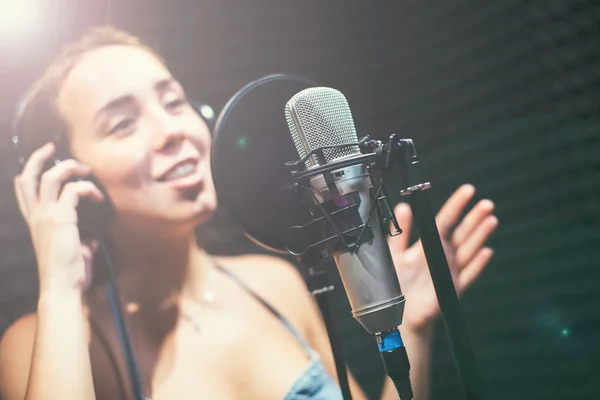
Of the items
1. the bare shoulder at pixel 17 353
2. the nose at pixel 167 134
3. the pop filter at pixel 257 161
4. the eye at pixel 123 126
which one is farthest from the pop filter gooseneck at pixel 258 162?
the bare shoulder at pixel 17 353

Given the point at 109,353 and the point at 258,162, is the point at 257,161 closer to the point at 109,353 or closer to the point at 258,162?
the point at 258,162

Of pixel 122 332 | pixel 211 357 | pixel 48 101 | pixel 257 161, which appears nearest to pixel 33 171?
pixel 48 101

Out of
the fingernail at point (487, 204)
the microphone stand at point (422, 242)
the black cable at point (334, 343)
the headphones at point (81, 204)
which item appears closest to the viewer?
the microphone stand at point (422, 242)

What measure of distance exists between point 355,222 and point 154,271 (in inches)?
31.4

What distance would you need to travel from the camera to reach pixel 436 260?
124cm

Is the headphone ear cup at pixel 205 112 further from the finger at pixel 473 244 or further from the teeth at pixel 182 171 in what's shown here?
the finger at pixel 473 244

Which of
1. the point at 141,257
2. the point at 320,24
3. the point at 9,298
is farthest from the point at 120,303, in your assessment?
the point at 320,24

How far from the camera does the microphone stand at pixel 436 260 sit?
1231 millimetres

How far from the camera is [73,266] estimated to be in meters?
1.70

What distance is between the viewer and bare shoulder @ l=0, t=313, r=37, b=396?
5.41 ft

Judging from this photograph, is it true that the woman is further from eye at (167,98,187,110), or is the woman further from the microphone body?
the microphone body

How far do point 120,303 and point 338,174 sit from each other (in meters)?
0.85

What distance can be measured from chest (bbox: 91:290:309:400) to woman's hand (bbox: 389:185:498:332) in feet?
1.24

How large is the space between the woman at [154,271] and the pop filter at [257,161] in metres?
0.10
